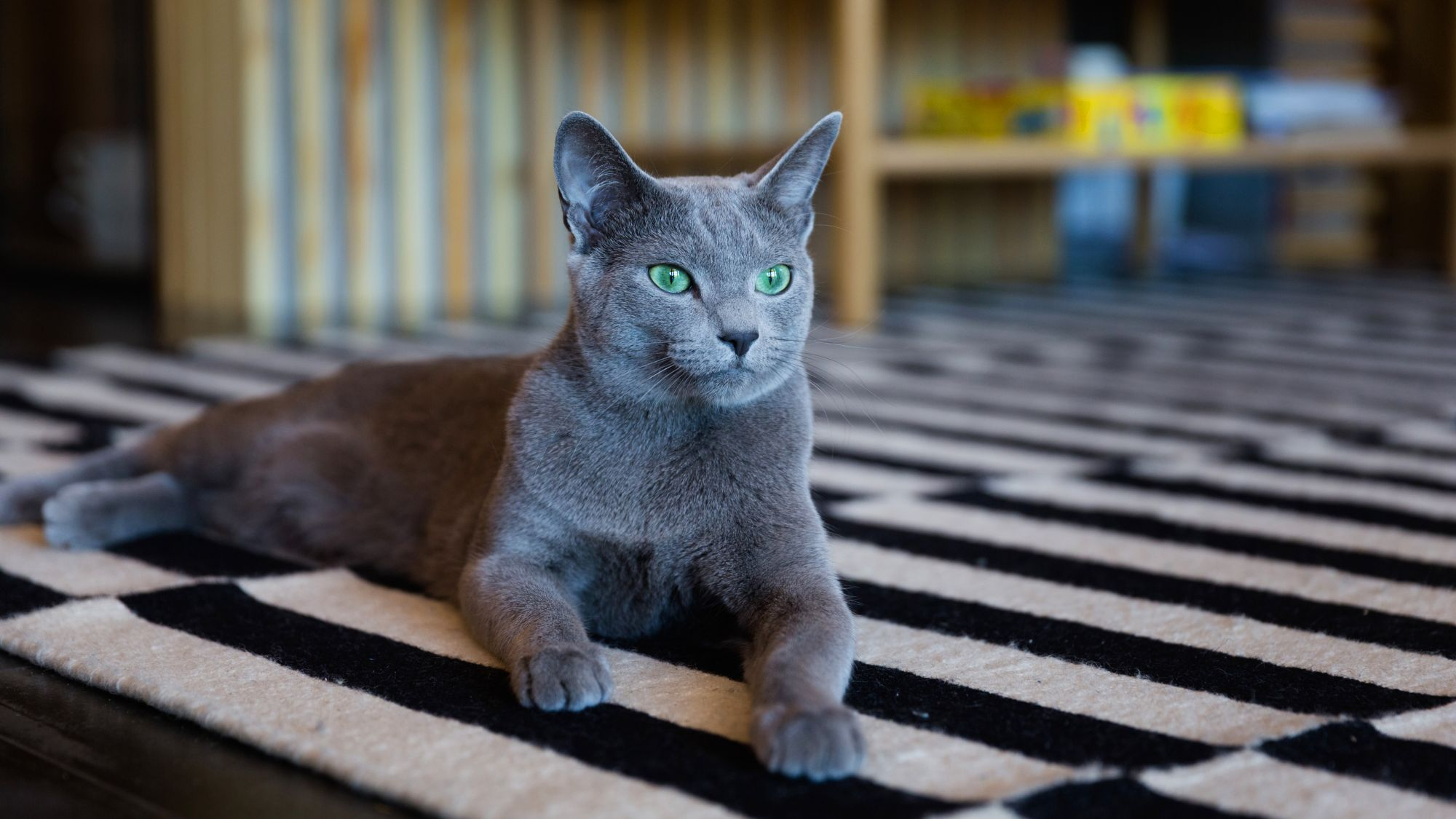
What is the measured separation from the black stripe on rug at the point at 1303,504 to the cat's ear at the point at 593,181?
76cm

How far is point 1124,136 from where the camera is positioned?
331 centimetres

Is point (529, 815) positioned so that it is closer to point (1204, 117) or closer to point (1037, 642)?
point (1037, 642)

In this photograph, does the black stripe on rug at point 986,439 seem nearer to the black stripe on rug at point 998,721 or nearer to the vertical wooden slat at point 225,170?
the black stripe on rug at point 998,721

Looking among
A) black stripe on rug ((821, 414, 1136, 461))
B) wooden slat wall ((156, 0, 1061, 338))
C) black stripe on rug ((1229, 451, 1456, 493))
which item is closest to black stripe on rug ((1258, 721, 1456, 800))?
black stripe on rug ((1229, 451, 1456, 493))

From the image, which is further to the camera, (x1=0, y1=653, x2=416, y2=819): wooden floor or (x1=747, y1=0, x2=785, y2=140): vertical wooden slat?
(x1=747, y1=0, x2=785, y2=140): vertical wooden slat

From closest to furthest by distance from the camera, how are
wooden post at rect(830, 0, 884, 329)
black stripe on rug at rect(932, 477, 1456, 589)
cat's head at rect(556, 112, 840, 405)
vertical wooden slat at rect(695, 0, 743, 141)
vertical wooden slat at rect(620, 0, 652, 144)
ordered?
cat's head at rect(556, 112, 840, 405) < black stripe on rug at rect(932, 477, 1456, 589) < wooden post at rect(830, 0, 884, 329) < vertical wooden slat at rect(620, 0, 652, 144) < vertical wooden slat at rect(695, 0, 743, 141)

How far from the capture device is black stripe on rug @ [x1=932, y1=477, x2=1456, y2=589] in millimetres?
1273

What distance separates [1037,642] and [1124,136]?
2.44 meters

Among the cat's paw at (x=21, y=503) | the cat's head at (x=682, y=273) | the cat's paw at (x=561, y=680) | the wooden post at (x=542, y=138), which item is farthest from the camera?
the wooden post at (x=542, y=138)

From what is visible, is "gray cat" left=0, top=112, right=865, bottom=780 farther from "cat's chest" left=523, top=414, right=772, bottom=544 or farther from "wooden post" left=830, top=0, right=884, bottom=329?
"wooden post" left=830, top=0, right=884, bottom=329

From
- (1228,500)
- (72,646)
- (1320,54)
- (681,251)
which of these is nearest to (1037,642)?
A: (681,251)

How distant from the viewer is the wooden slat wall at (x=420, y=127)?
125 inches

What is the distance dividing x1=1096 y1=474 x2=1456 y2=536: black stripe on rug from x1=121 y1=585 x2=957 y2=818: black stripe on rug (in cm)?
83

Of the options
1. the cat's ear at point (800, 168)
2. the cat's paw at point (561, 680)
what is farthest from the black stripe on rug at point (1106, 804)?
the cat's ear at point (800, 168)
